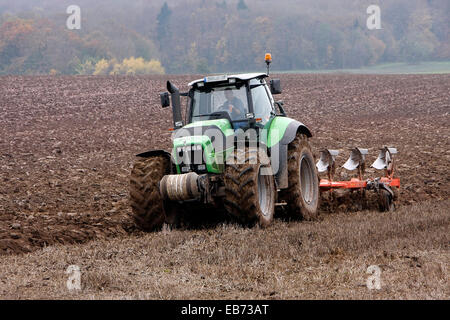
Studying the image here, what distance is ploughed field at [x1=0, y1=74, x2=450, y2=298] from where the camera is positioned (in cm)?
834

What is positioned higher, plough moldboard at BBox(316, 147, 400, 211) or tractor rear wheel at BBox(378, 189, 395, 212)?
plough moldboard at BBox(316, 147, 400, 211)

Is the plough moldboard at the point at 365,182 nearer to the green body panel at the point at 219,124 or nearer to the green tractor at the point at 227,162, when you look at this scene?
the green tractor at the point at 227,162

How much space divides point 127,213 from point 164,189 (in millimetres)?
1875

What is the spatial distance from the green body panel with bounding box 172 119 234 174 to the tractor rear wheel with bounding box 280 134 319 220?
1055mm

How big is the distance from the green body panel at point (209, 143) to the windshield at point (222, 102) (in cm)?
31

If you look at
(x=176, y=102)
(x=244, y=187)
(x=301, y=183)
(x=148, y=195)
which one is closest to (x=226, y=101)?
(x=176, y=102)

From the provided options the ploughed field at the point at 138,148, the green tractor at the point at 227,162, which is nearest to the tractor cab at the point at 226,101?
the green tractor at the point at 227,162

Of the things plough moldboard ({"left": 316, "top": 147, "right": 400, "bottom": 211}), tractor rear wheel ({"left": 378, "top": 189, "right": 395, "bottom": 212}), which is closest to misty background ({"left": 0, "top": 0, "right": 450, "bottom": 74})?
plough moldboard ({"left": 316, "top": 147, "right": 400, "bottom": 211})

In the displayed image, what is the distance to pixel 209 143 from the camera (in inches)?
340

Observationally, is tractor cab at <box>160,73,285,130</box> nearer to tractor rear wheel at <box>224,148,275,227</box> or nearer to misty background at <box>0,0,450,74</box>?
tractor rear wheel at <box>224,148,275,227</box>

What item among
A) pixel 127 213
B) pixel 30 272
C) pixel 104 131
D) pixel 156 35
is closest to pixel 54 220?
pixel 127 213

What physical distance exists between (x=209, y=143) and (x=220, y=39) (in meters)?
88.0
